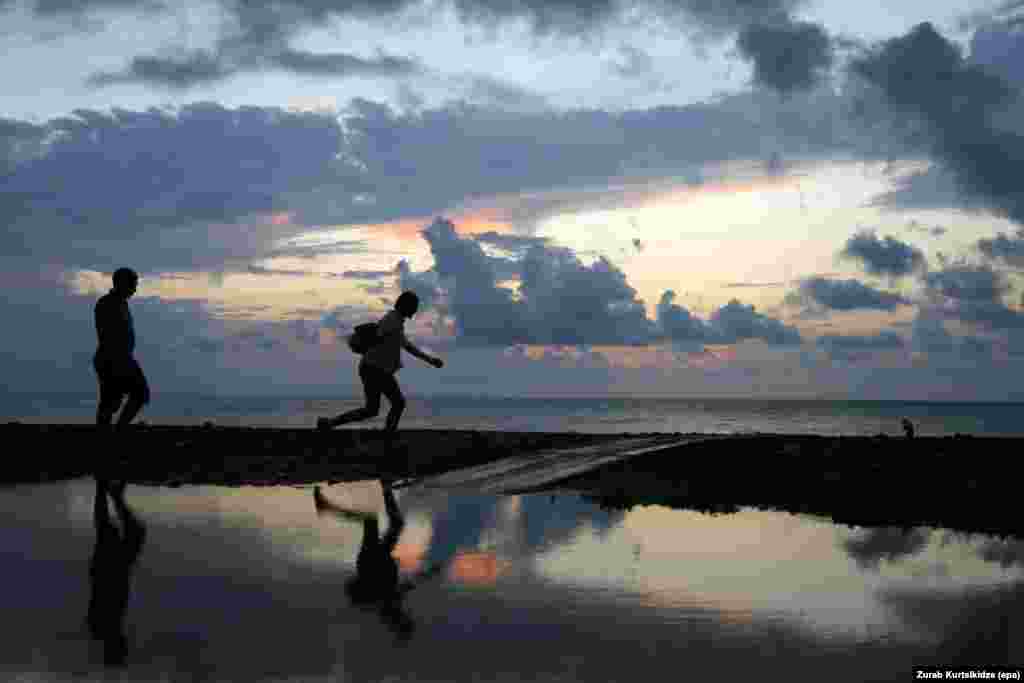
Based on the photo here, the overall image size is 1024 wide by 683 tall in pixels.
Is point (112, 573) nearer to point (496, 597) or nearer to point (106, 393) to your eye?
point (496, 597)

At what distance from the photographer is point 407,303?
1328 centimetres

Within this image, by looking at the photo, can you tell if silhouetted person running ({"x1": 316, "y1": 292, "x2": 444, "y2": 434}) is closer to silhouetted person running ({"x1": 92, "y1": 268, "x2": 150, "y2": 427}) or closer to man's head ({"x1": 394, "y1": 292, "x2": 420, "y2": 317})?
man's head ({"x1": 394, "y1": 292, "x2": 420, "y2": 317})

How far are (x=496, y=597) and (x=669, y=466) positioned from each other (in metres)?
7.45

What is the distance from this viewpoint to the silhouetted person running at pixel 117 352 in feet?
38.5

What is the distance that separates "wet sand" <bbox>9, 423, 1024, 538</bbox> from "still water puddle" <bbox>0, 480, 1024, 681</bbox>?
1.27m

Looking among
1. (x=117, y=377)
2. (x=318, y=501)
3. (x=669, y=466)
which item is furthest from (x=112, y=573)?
(x=669, y=466)

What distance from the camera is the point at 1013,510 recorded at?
8.85m

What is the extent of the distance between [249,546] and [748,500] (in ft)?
17.4

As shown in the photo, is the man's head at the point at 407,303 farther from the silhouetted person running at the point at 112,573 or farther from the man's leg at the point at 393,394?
the silhouetted person running at the point at 112,573

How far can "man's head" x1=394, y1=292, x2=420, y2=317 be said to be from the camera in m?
13.3

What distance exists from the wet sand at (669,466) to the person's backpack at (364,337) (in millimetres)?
1412

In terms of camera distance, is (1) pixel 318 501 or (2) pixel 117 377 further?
(2) pixel 117 377

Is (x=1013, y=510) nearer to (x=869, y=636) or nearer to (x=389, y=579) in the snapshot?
(x=869, y=636)

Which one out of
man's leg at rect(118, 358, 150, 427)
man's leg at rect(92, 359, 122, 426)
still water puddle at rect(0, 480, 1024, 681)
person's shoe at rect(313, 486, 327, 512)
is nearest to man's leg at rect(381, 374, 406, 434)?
person's shoe at rect(313, 486, 327, 512)
